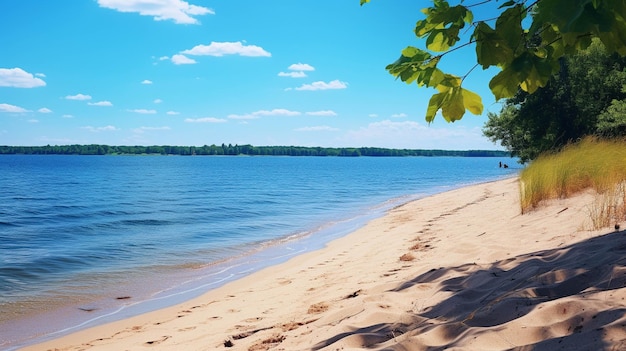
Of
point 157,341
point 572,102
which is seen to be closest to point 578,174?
point 157,341

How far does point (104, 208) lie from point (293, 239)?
15.6m

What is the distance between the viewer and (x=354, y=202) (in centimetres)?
3091

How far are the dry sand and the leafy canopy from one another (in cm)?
155

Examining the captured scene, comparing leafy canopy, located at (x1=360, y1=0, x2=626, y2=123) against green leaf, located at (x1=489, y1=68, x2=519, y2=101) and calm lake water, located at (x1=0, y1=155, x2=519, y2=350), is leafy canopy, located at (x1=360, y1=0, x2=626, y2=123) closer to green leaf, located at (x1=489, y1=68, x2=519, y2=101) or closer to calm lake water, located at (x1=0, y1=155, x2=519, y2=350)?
green leaf, located at (x1=489, y1=68, x2=519, y2=101)

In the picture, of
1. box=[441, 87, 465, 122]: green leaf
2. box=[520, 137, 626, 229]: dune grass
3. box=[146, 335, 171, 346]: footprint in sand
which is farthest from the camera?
box=[520, 137, 626, 229]: dune grass

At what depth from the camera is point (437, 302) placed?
4.62 metres

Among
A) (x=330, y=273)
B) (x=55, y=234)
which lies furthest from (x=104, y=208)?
(x=330, y=273)

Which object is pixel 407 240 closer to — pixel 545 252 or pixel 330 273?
pixel 330 273

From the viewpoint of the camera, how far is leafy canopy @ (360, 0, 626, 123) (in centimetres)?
210

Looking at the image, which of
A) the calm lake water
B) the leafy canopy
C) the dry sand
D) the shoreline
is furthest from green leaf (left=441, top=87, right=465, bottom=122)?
the calm lake water

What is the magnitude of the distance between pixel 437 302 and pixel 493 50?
2871mm

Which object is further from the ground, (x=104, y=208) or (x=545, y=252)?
(x=545, y=252)

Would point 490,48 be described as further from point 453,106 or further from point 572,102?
point 572,102

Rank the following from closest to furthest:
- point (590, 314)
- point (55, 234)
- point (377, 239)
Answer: point (590, 314)
point (377, 239)
point (55, 234)
